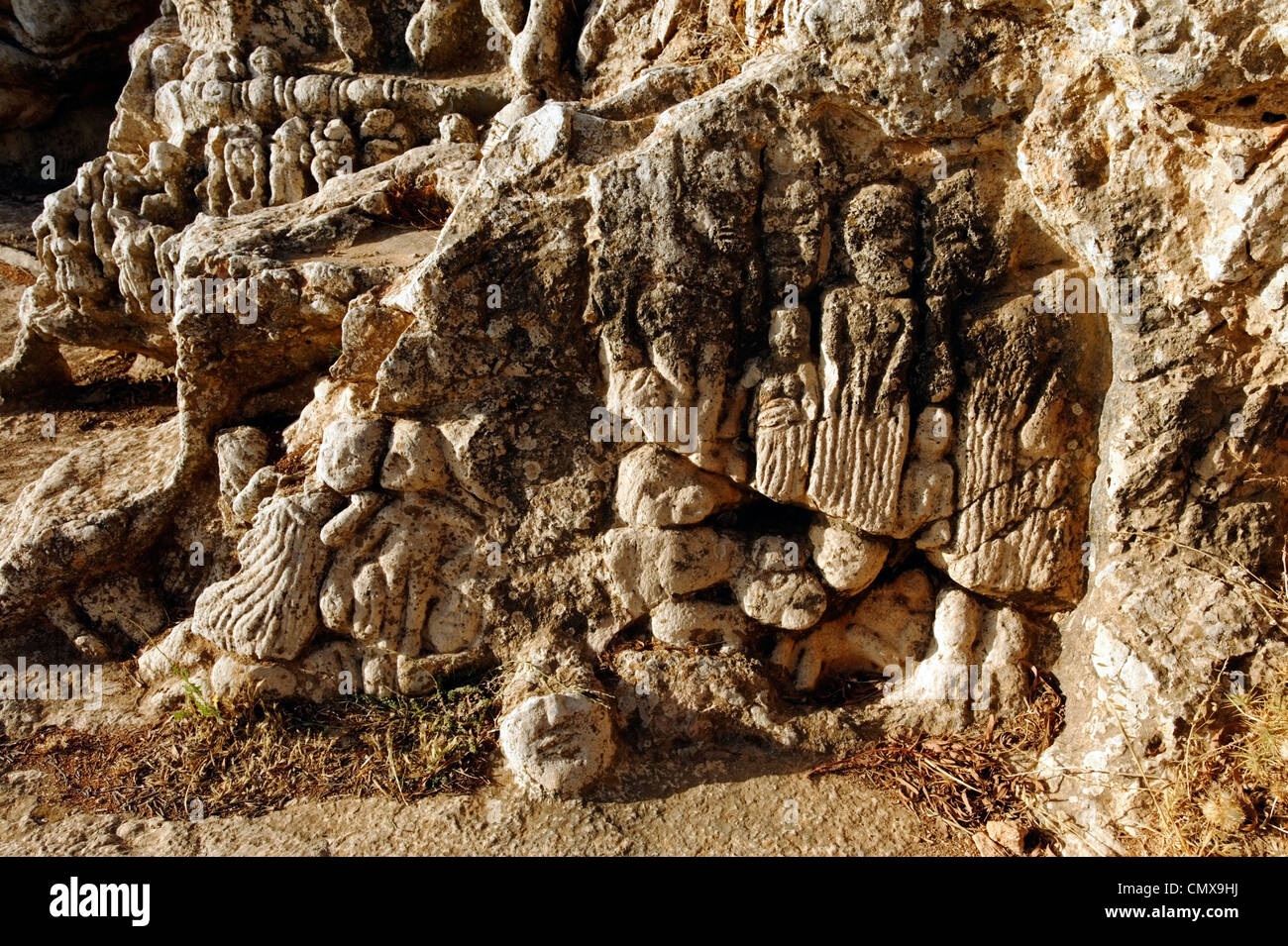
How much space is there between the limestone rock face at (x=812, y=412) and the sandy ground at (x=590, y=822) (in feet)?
0.51

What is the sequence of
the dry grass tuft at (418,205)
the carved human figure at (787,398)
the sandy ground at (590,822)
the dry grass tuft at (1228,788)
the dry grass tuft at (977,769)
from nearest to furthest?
the dry grass tuft at (1228,788), the sandy ground at (590,822), the dry grass tuft at (977,769), the carved human figure at (787,398), the dry grass tuft at (418,205)

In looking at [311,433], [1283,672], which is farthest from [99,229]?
[1283,672]

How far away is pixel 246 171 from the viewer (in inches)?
232

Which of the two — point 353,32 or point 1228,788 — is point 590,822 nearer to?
point 1228,788

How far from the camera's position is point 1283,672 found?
3.45 m

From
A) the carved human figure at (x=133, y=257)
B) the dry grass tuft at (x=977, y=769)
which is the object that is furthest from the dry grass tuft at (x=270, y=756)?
the carved human figure at (x=133, y=257)

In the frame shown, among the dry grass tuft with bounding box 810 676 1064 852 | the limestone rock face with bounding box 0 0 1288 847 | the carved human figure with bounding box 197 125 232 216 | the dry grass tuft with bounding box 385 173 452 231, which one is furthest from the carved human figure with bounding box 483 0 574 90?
the dry grass tuft with bounding box 810 676 1064 852

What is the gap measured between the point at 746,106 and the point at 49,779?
3.73m

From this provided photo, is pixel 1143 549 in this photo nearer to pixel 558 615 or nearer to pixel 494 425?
pixel 558 615

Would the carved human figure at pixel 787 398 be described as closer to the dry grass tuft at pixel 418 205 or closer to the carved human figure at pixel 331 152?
the dry grass tuft at pixel 418 205

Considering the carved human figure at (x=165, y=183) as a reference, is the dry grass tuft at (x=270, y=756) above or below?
below

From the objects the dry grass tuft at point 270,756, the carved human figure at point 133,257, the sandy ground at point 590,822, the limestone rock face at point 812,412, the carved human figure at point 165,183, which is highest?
the carved human figure at point 165,183

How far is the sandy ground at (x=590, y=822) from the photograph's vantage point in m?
3.47

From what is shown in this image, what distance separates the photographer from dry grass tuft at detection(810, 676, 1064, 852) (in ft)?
11.9
